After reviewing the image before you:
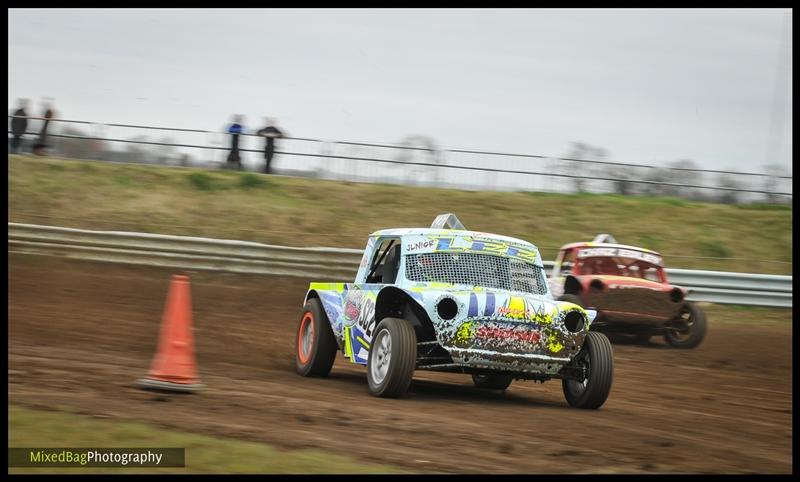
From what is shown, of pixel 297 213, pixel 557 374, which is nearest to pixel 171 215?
pixel 297 213

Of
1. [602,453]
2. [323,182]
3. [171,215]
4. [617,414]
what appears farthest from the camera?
[323,182]

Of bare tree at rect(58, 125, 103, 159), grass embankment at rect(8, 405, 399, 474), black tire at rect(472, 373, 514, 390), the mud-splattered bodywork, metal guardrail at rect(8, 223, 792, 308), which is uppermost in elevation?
bare tree at rect(58, 125, 103, 159)

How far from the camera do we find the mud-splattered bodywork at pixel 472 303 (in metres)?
8.98

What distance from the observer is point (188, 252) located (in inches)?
793

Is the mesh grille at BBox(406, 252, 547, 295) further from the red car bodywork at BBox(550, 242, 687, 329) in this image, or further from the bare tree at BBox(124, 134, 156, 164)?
the bare tree at BBox(124, 134, 156, 164)

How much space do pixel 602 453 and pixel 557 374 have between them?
93.8 inches

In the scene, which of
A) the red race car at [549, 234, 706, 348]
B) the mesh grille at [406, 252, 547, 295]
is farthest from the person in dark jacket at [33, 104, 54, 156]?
the mesh grille at [406, 252, 547, 295]

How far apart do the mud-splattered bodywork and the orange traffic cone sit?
1758 mm

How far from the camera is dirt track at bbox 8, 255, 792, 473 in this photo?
22.9ft

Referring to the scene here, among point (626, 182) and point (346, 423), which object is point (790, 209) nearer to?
point (626, 182)

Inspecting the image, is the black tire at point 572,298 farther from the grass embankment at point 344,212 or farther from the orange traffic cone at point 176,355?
the orange traffic cone at point 176,355

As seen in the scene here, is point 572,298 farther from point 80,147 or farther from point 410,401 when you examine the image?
point 80,147

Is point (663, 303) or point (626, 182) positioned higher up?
point (626, 182)

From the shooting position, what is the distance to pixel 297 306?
18.1 metres
